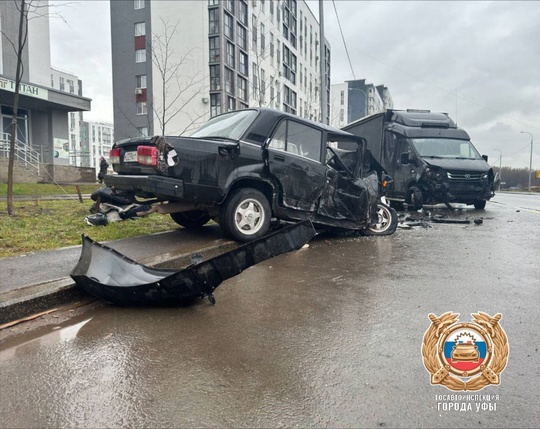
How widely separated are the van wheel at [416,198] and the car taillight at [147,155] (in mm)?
8997

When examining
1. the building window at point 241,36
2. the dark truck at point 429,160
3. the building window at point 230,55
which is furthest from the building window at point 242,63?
the dark truck at point 429,160

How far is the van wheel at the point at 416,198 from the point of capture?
11930 millimetres

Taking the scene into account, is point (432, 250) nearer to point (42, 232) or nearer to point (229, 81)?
point (42, 232)

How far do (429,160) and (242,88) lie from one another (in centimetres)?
3645

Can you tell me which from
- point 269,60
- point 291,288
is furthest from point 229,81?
point 291,288

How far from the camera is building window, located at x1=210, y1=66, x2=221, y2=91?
40.8m

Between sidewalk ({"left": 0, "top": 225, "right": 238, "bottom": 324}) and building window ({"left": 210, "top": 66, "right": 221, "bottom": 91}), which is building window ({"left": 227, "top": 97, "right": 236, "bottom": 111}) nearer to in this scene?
building window ({"left": 210, "top": 66, "right": 221, "bottom": 91})

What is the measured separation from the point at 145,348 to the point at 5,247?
3643 mm

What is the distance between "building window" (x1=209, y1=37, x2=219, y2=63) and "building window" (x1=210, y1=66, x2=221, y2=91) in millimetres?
784

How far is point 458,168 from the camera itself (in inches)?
465

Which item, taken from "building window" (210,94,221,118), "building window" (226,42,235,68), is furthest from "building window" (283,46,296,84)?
"building window" (210,94,221,118)

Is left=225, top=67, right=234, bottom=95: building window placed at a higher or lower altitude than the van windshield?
higher

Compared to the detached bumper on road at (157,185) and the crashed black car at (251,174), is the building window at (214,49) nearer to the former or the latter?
the crashed black car at (251,174)

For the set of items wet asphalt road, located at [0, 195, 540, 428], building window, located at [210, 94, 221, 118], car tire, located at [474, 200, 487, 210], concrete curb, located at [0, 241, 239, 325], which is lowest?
wet asphalt road, located at [0, 195, 540, 428]
